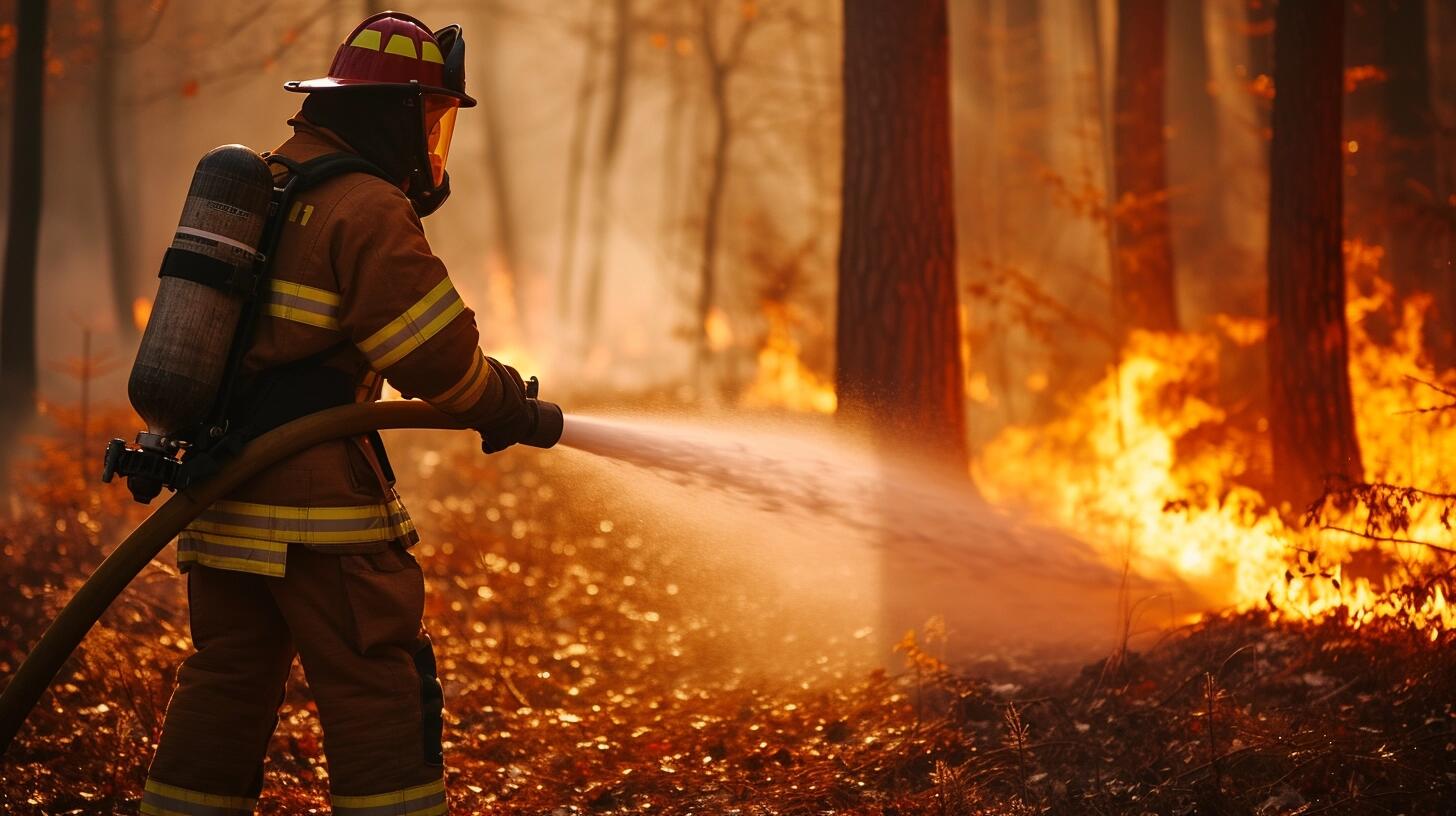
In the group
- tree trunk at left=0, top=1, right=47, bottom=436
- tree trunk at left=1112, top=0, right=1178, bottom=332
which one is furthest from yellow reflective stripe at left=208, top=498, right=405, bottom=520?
tree trunk at left=1112, top=0, right=1178, bottom=332

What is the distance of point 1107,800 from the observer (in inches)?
148

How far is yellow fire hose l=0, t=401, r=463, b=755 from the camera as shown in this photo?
3.06 metres

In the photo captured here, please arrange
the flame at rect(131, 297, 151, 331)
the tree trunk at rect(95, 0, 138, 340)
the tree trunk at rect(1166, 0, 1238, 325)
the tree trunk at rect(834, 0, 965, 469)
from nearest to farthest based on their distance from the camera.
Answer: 1. the tree trunk at rect(834, 0, 965, 469)
2. the flame at rect(131, 297, 151, 331)
3. the tree trunk at rect(95, 0, 138, 340)
4. the tree trunk at rect(1166, 0, 1238, 325)

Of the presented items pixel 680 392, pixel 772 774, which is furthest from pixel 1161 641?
pixel 680 392

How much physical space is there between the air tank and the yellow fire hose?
186mm

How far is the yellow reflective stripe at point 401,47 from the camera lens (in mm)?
3312

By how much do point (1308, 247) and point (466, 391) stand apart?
209 inches

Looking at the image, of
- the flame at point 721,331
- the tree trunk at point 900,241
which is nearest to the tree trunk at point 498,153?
the flame at point 721,331

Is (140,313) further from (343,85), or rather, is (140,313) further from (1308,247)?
(1308,247)

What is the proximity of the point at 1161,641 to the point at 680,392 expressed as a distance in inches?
527

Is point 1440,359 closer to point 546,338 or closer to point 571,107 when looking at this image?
point 546,338

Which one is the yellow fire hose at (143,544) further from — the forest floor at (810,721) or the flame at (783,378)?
the flame at (783,378)

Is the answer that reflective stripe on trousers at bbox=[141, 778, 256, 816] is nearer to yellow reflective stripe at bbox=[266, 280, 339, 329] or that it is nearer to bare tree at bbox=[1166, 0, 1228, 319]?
yellow reflective stripe at bbox=[266, 280, 339, 329]

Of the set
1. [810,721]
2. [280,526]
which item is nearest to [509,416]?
[280,526]
